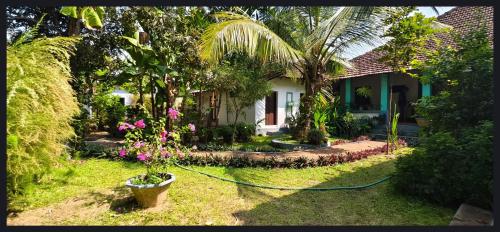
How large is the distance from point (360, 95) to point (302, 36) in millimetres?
8602

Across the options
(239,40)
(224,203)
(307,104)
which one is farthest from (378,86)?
(224,203)

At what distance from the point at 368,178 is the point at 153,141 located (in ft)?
15.3

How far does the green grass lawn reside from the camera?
429cm

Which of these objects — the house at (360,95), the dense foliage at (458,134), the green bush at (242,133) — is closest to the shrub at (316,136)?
the green bush at (242,133)

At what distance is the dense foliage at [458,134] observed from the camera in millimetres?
4258

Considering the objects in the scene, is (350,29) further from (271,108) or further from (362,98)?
(362,98)

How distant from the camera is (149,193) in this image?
15.0 feet

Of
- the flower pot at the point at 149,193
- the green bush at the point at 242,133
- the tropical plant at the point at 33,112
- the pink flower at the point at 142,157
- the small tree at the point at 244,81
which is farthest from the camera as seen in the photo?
the green bush at the point at 242,133

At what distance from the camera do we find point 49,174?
16.8 feet

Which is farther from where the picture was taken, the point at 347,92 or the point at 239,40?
the point at 347,92

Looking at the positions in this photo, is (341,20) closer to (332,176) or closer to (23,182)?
(332,176)

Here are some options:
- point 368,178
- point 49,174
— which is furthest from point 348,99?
point 49,174

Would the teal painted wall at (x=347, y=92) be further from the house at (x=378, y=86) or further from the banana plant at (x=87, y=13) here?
the banana plant at (x=87, y=13)

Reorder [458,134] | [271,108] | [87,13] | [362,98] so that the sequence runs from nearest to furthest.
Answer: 1. [458,134]
2. [87,13]
3. [271,108]
4. [362,98]
